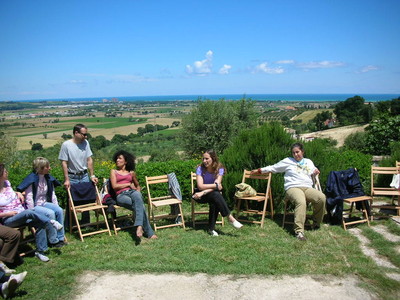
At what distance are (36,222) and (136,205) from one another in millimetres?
1505

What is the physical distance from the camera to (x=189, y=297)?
3.61 m

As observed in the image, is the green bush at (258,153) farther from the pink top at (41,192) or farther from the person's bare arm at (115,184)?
the pink top at (41,192)

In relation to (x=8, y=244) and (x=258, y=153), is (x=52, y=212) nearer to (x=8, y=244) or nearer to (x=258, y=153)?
(x=8, y=244)

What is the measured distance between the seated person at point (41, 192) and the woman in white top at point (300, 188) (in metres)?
3.61

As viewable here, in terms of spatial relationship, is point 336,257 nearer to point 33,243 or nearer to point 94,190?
point 94,190

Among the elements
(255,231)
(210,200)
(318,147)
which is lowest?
(255,231)

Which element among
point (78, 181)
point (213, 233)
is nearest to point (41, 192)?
point (78, 181)

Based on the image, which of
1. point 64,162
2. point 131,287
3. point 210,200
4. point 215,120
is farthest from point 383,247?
point 215,120

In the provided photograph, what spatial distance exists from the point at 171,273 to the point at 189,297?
2.06 feet

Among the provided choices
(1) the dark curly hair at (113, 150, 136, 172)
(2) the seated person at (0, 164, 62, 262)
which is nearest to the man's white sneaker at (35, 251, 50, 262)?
(2) the seated person at (0, 164, 62, 262)

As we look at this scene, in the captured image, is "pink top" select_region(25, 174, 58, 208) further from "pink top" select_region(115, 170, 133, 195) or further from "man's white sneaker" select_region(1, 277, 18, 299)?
"man's white sneaker" select_region(1, 277, 18, 299)

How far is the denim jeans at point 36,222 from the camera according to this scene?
461 centimetres

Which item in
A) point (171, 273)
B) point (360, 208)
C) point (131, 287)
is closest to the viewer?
point (131, 287)

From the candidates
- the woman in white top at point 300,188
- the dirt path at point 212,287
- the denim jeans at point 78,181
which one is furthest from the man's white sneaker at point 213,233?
the denim jeans at point 78,181
